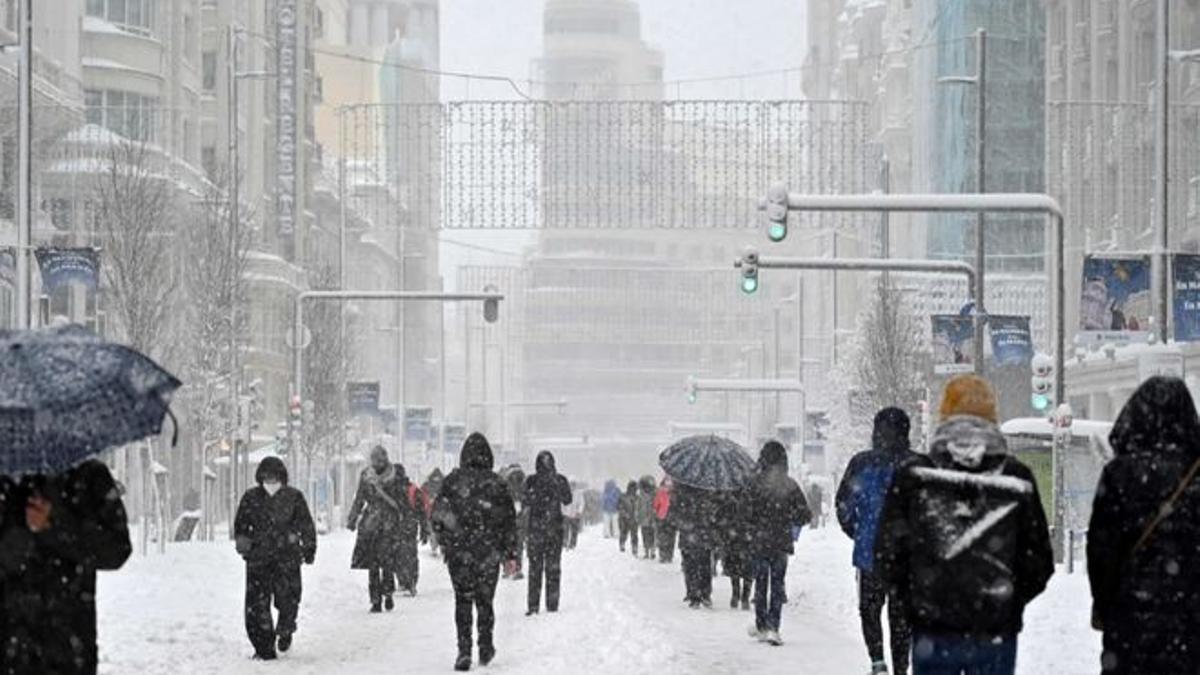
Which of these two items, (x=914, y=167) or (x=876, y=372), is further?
(x=914, y=167)

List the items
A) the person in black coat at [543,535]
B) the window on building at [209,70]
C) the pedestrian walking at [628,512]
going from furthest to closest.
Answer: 1. the window on building at [209,70]
2. the pedestrian walking at [628,512]
3. the person in black coat at [543,535]

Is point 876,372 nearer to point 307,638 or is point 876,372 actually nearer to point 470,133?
point 470,133

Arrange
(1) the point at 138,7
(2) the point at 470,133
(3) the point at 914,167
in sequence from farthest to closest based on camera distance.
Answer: (3) the point at 914,167 → (1) the point at 138,7 → (2) the point at 470,133

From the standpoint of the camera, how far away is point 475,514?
62.7ft

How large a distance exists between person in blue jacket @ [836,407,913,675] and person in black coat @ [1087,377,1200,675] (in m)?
5.82

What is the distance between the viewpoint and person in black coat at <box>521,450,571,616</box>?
27.0m

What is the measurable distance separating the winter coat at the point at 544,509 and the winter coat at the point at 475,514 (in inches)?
313

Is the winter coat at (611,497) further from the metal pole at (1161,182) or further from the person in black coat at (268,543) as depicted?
the person in black coat at (268,543)

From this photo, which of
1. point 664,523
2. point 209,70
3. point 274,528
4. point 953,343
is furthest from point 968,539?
point 209,70

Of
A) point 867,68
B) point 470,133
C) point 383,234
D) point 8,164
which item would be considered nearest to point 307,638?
point 8,164

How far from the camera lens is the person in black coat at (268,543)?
65.1 ft

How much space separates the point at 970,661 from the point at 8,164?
5005cm

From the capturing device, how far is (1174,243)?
193ft

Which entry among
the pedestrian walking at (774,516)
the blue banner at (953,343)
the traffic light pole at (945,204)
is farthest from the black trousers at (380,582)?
the blue banner at (953,343)
